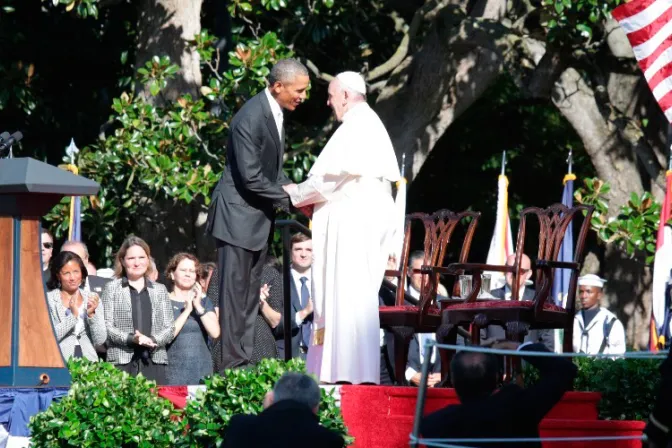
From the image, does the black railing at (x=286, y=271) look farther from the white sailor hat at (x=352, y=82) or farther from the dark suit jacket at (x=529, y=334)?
the dark suit jacket at (x=529, y=334)

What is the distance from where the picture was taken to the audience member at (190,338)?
10.8 meters

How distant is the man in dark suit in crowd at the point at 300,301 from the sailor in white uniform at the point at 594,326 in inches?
90.6

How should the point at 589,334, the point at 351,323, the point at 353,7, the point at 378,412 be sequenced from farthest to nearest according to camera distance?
the point at 353,7
the point at 589,334
the point at 351,323
the point at 378,412

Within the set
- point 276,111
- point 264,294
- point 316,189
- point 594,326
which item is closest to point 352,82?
point 276,111

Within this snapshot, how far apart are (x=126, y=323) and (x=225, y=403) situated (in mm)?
2452

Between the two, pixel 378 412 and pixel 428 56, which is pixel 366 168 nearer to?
pixel 378 412

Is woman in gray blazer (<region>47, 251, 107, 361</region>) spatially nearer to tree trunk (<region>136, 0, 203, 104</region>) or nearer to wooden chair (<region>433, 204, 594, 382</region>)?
wooden chair (<region>433, 204, 594, 382</region>)

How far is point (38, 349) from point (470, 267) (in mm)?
2759

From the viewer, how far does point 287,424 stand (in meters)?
6.39

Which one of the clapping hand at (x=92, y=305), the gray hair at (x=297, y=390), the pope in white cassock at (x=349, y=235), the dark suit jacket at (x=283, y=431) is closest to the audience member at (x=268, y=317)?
the pope in white cassock at (x=349, y=235)

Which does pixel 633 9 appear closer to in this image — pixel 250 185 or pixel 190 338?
pixel 250 185

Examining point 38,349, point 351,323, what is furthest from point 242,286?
point 38,349

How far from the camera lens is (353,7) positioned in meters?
15.6

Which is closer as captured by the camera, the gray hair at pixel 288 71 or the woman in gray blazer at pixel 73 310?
the gray hair at pixel 288 71
